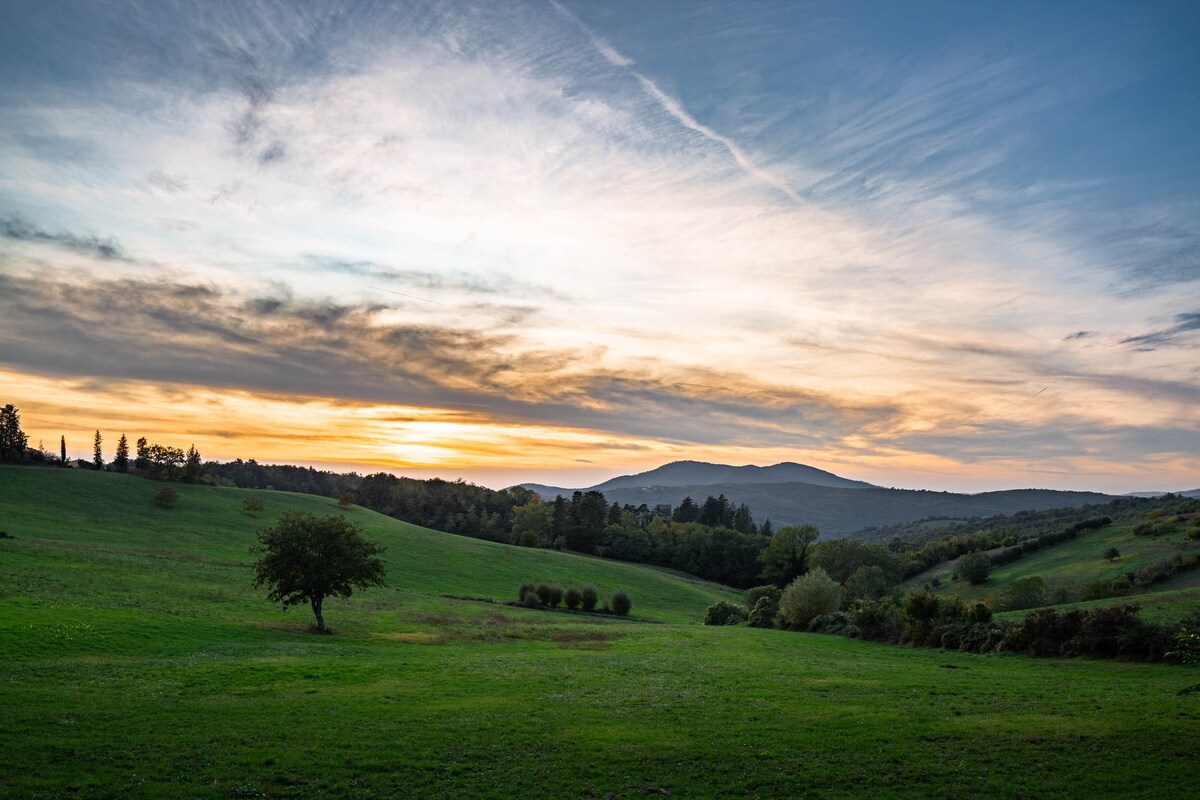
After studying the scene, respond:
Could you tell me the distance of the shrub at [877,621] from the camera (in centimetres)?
5306

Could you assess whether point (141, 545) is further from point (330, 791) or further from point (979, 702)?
point (979, 702)

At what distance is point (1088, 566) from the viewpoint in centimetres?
8175

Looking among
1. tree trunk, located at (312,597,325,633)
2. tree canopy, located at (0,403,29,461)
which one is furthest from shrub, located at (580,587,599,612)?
tree canopy, located at (0,403,29,461)

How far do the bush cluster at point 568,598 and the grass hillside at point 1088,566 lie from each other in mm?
43298

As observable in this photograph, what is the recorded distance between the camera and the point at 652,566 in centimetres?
16562

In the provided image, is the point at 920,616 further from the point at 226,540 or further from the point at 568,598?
the point at 226,540

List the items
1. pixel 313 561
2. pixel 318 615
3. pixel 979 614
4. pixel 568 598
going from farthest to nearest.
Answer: pixel 568 598, pixel 313 561, pixel 318 615, pixel 979 614

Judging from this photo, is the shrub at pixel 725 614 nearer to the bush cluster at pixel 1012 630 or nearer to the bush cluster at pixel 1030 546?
the bush cluster at pixel 1012 630

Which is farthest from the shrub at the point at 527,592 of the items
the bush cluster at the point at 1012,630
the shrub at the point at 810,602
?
the bush cluster at the point at 1012,630

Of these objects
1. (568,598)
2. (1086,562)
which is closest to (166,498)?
(568,598)

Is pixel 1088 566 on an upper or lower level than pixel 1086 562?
lower

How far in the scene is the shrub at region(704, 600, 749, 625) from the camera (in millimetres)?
78312

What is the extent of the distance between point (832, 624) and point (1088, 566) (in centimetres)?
4310

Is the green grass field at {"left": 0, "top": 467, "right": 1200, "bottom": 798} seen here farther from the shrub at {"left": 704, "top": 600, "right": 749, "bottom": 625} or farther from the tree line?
the tree line
